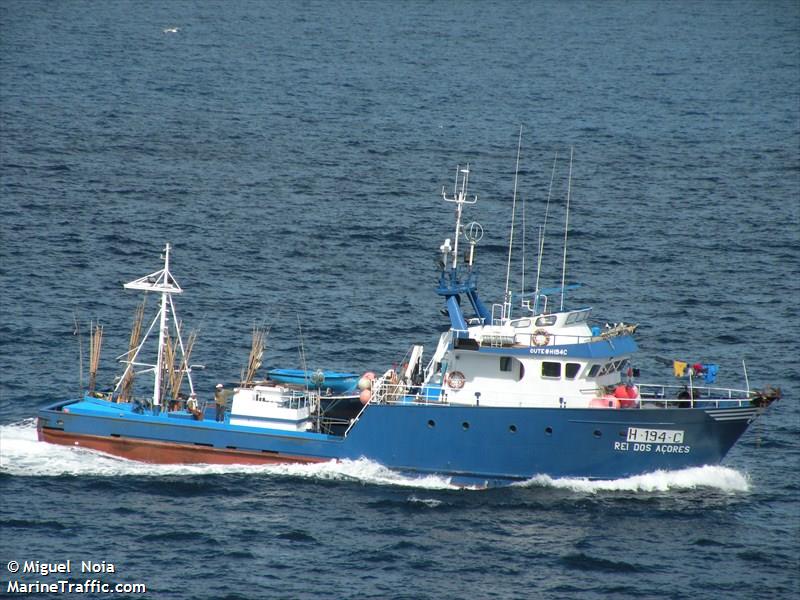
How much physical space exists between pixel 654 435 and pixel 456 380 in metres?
6.63

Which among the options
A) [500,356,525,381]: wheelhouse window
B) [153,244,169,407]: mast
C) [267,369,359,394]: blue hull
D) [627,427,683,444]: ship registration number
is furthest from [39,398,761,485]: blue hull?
[267,369,359,394]: blue hull

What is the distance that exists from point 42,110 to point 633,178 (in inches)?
1695

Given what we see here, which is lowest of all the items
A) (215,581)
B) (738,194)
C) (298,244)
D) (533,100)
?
(215,581)

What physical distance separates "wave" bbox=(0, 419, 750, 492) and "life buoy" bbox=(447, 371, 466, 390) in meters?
3.05

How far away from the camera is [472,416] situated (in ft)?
161

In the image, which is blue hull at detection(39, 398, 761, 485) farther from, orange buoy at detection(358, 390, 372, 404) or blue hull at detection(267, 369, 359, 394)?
blue hull at detection(267, 369, 359, 394)

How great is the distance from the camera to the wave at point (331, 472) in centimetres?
4916

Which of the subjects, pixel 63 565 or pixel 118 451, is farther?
pixel 118 451

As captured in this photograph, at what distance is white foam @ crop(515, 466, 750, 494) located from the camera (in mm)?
49062

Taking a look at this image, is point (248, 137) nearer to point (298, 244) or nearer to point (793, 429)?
point (298, 244)

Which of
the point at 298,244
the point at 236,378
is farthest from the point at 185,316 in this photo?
the point at 298,244

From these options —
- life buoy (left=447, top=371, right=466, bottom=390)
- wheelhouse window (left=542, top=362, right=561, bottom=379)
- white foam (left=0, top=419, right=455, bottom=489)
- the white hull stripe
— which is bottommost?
white foam (left=0, top=419, right=455, bottom=489)

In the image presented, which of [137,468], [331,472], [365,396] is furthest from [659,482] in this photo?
[137,468]

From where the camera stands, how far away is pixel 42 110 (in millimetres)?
110250
